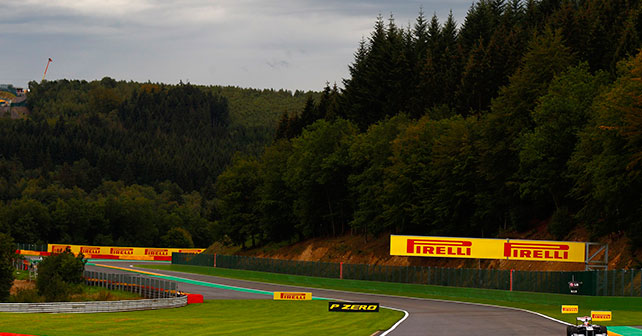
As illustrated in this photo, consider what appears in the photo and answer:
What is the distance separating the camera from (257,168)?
440ft

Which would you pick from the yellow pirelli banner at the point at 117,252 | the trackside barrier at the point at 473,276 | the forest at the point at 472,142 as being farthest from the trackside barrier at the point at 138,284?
the yellow pirelli banner at the point at 117,252

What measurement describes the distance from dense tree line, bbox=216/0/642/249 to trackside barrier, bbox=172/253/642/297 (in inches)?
303

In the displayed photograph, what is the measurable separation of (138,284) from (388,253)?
41.2 metres

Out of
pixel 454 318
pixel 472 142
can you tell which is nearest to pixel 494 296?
pixel 454 318

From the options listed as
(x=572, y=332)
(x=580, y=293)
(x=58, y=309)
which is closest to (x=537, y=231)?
(x=580, y=293)

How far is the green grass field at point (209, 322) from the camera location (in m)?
32.7

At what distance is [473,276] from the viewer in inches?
2383

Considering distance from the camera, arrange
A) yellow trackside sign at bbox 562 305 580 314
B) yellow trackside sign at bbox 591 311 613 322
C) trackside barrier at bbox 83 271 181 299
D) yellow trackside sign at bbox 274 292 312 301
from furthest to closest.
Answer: yellow trackside sign at bbox 274 292 312 301, trackside barrier at bbox 83 271 181 299, yellow trackside sign at bbox 562 305 580 314, yellow trackside sign at bbox 591 311 613 322

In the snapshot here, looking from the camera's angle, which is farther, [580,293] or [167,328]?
[580,293]

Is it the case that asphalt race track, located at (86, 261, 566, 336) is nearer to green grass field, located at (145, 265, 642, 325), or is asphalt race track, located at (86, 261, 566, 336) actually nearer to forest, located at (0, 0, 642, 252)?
green grass field, located at (145, 265, 642, 325)

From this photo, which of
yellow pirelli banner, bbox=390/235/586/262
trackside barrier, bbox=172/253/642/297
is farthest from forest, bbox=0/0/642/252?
trackside barrier, bbox=172/253/642/297

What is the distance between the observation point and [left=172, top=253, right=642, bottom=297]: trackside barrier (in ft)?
150

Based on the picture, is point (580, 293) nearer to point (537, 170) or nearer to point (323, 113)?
point (537, 170)

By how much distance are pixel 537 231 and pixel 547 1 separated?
7274 cm
